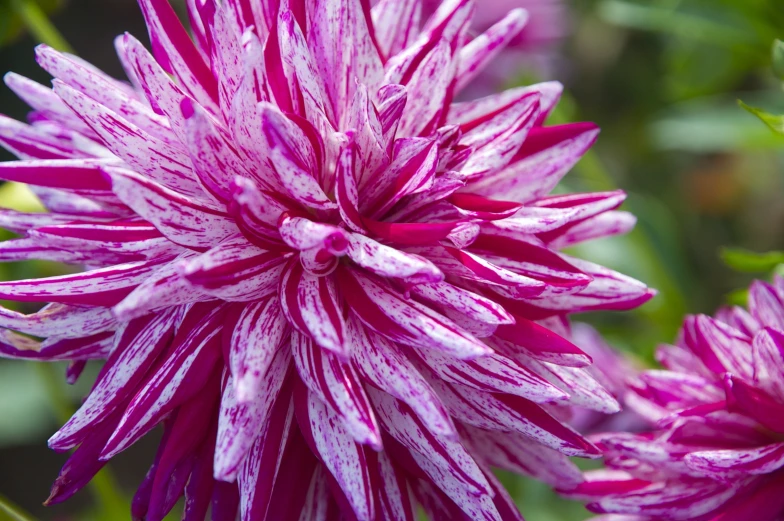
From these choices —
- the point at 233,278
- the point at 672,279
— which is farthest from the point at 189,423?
the point at 672,279

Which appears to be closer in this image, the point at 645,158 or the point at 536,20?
the point at 536,20

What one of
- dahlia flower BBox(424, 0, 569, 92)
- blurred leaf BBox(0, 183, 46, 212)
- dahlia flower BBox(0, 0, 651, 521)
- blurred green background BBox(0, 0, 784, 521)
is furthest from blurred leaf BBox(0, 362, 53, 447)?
dahlia flower BBox(0, 0, 651, 521)

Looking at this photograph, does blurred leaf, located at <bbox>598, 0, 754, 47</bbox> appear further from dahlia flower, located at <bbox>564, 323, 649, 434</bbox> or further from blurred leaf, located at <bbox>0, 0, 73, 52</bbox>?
blurred leaf, located at <bbox>0, 0, 73, 52</bbox>

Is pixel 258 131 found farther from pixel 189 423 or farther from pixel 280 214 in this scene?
pixel 189 423

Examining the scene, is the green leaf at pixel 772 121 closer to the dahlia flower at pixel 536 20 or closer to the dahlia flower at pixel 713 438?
the dahlia flower at pixel 713 438

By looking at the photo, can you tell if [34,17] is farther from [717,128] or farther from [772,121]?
[717,128]

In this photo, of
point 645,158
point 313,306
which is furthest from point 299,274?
point 645,158
